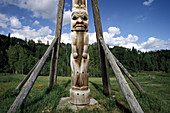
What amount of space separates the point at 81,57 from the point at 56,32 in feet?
8.37

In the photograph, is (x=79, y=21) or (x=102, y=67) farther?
(x=102, y=67)

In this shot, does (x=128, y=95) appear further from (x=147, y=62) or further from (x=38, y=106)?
(x=147, y=62)

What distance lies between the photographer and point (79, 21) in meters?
4.36

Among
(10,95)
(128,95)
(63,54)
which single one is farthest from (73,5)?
(63,54)

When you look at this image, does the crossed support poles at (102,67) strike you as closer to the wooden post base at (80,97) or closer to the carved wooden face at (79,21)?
the carved wooden face at (79,21)

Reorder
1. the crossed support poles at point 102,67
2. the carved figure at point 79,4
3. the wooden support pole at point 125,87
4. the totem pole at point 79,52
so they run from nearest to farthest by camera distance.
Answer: the wooden support pole at point 125,87
the crossed support poles at point 102,67
the totem pole at point 79,52
the carved figure at point 79,4

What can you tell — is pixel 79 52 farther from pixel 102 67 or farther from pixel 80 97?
pixel 80 97

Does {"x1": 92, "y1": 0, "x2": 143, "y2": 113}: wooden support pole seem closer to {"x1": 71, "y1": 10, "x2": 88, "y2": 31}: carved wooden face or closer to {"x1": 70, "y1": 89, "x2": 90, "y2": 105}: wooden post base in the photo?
{"x1": 71, "y1": 10, "x2": 88, "y2": 31}: carved wooden face

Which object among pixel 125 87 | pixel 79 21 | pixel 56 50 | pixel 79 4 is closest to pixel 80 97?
pixel 125 87

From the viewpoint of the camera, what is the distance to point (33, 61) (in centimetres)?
3128

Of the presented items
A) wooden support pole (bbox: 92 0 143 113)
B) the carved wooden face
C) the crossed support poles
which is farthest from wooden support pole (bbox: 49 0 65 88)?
wooden support pole (bbox: 92 0 143 113)

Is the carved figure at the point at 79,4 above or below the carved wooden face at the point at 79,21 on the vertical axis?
above

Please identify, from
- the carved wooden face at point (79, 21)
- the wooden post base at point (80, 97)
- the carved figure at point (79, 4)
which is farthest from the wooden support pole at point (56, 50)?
the wooden post base at point (80, 97)

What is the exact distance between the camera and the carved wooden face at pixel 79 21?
14.3 ft
